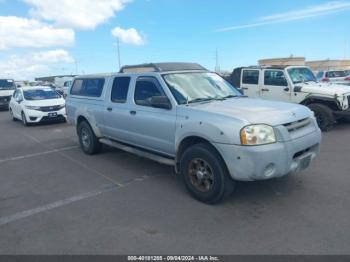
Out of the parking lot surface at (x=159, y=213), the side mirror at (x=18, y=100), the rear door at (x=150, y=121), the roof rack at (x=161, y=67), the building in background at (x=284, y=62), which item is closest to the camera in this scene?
the parking lot surface at (x=159, y=213)

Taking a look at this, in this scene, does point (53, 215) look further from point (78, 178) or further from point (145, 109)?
point (145, 109)

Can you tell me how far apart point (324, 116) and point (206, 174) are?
227 inches

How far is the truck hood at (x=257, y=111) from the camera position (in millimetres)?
3953

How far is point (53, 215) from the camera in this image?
424 centimetres

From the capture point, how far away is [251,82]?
10.6 metres

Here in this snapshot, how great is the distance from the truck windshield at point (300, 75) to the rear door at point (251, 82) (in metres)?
1.14

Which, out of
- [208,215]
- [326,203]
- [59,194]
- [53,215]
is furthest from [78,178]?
[326,203]

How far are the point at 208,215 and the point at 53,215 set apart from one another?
2.09 m

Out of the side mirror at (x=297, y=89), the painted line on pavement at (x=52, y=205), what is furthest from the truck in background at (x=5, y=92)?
the painted line on pavement at (x=52, y=205)

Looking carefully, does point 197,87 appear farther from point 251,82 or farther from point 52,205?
point 251,82

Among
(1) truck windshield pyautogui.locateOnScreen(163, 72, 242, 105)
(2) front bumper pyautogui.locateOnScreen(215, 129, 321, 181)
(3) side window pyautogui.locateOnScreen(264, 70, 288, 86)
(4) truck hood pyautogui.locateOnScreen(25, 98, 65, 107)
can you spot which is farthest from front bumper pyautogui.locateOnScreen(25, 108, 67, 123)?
(2) front bumper pyautogui.locateOnScreen(215, 129, 321, 181)

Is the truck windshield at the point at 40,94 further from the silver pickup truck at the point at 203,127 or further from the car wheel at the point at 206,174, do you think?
the car wheel at the point at 206,174

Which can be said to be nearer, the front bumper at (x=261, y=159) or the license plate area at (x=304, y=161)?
the front bumper at (x=261, y=159)

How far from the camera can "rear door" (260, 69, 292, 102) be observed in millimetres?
9477
